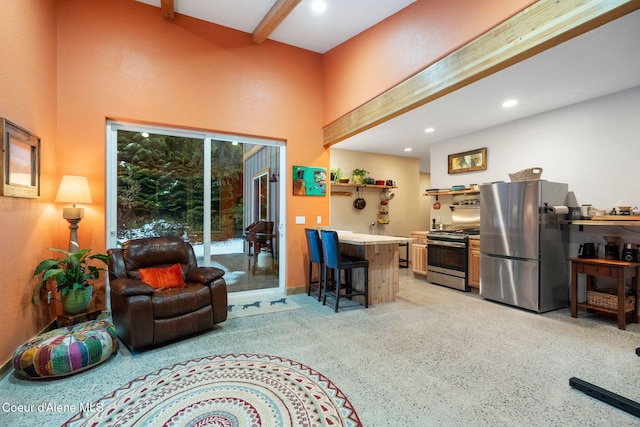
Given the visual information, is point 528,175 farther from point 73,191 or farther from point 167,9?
point 73,191

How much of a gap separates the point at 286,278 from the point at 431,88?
130 inches

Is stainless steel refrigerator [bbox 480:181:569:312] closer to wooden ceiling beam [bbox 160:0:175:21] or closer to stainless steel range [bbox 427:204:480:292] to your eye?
stainless steel range [bbox 427:204:480:292]

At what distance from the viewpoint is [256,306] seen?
3.98 m

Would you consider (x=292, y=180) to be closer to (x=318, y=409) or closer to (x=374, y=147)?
(x=374, y=147)

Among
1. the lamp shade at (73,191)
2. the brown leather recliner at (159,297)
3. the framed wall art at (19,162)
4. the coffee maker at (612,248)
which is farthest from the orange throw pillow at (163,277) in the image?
the coffee maker at (612,248)

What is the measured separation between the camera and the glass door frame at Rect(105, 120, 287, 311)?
12.0ft

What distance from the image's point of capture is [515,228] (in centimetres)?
385

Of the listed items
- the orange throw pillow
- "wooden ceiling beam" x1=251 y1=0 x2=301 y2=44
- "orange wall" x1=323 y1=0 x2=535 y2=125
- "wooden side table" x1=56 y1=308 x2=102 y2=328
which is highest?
"wooden ceiling beam" x1=251 y1=0 x2=301 y2=44

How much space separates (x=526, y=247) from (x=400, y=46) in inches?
117

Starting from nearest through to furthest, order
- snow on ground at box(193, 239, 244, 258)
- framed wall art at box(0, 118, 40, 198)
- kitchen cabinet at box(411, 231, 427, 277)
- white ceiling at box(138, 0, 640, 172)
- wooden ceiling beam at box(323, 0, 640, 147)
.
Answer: wooden ceiling beam at box(323, 0, 640, 147), framed wall art at box(0, 118, 40, 198), white ceiling at box(138, 0, 640, 172), snow on ground at box(193, 239, 244, 258), kitchen cabinet at box(411, 231, 427, 277)

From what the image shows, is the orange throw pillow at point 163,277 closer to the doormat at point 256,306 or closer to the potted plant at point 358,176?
the doormat at point 256,306

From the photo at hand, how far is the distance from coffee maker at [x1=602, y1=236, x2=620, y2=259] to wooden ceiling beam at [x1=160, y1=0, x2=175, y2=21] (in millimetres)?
5917

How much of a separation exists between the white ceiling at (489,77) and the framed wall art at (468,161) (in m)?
0.39

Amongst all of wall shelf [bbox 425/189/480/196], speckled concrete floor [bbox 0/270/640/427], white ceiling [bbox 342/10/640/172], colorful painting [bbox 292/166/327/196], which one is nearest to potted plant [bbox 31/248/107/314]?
speckled concrete floor [bbox 0/270/640/427]
